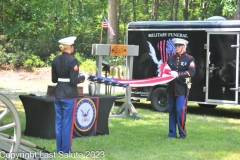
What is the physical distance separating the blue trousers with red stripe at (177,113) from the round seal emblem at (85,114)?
1.38 m

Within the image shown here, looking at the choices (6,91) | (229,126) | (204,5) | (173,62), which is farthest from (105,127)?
(204,5)

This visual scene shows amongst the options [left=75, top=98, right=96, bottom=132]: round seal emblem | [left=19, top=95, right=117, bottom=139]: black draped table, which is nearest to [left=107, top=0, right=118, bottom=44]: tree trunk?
[left=19, top=95, right=117, bottom=139]: black draped table

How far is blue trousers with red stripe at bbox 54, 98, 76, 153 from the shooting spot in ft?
25.9

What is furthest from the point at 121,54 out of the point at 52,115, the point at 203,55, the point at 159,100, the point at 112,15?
the point at 112,15

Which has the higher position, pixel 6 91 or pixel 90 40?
pixel 90 40

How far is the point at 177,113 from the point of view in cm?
973

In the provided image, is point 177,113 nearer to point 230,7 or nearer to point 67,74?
point 67,74

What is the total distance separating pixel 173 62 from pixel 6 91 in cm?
1054

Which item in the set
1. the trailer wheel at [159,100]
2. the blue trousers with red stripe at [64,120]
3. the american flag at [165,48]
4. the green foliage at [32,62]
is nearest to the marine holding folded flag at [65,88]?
the blue trousers with red stripe at [64,120]

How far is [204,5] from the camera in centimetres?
4109

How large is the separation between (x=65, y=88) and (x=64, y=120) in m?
0.46

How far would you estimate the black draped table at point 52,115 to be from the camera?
9164mm

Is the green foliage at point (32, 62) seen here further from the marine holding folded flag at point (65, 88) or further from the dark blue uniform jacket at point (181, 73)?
the marine holding folded flag at point (65, 88)

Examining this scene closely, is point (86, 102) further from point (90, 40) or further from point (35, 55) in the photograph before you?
point (90, 40)
